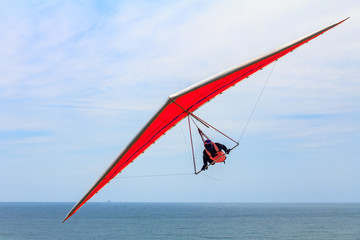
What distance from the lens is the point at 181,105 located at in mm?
12383

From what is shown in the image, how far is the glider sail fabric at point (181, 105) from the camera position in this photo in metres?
10.7

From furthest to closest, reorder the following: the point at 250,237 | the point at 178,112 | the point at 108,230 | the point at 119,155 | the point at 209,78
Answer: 1. the point at 108,230
2. the point at 250,237
3. the point at 178,112
4. the point at 119,155
5. the point at 209,78

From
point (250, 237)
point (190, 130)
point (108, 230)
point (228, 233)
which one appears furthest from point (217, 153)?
point (108, 230)

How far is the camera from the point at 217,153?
13.1 meters

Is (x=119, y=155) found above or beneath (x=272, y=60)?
beneath

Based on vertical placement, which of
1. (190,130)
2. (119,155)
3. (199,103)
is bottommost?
(119,155)

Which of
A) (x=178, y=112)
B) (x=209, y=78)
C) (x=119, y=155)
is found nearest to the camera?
(x=209, y=78)

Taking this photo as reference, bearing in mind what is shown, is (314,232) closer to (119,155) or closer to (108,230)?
(108,230)

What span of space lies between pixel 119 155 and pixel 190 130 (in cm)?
226

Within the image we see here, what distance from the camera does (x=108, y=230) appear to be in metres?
105

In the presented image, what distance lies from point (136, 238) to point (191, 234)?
11386 millimetres

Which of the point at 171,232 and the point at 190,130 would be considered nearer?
the point at 190,130

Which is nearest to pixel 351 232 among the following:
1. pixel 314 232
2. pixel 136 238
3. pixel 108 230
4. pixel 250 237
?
pixel 314 232

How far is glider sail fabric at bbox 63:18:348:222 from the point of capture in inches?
420
